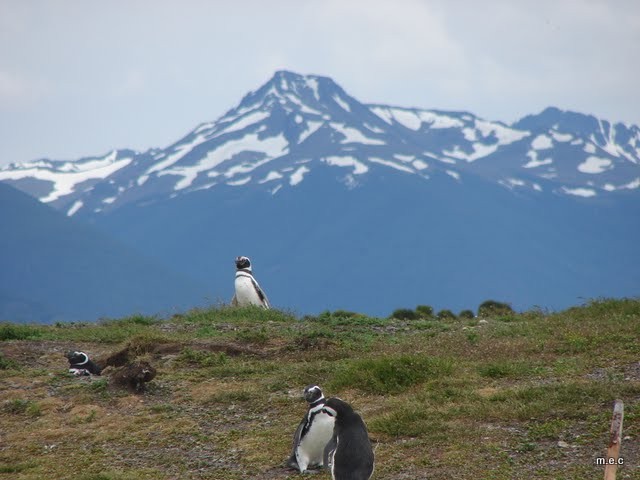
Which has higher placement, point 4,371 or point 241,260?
point 241,260

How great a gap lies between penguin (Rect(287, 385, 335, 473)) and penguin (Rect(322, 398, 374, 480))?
0.70 ft

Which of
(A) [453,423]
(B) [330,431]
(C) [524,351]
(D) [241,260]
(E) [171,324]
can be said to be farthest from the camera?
(D) [241,260]

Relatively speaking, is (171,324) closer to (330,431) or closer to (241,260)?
(241,260)

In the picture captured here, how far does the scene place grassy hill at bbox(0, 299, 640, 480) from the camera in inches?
407

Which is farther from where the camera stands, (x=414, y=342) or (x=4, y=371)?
(x=414, y=342)

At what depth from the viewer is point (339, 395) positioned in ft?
41.6

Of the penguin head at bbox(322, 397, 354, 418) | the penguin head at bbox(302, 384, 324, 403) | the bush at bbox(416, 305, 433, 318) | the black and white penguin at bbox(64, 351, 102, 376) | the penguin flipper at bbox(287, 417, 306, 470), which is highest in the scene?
the bush at bbox(416, 305, 433, 318)

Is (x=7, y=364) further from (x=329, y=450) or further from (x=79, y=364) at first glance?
(x=329, y=450)

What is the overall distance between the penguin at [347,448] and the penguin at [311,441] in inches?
8.4

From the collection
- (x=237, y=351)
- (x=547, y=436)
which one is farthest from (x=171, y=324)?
(x=547, y=436)

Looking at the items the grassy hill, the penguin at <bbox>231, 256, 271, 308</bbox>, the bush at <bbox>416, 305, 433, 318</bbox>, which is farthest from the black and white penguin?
the bush at <bbox>416, 305, 433, 318</bbox>

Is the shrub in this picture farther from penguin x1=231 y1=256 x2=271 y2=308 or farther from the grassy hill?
penguin x1=231 y1=256 x2=271 y2=308

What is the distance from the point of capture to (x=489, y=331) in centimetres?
1658

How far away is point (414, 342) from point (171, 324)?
519 centimetres
